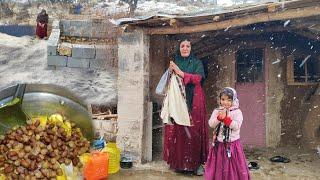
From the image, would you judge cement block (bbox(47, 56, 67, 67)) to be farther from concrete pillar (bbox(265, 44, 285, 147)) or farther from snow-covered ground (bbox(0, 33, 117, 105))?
concrete pillar (bbox(265, 44, 285, 147))

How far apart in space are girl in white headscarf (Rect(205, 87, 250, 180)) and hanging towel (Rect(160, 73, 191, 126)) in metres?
1.36

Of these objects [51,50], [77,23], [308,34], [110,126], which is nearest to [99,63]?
[51,50]

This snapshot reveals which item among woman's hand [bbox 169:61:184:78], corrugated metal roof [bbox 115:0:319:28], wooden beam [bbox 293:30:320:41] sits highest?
corrugated metal roof [bbox 115:0:319:28]

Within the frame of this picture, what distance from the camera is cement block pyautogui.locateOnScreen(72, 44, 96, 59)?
36.8ft

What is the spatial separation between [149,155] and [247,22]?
309 centimetres

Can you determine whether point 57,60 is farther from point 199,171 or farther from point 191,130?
point 199,171

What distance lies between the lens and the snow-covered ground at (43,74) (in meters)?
10.3

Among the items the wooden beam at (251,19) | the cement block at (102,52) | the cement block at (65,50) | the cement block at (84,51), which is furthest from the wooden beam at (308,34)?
the cement block at (65,50)

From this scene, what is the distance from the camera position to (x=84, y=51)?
Answer: 1127 cm

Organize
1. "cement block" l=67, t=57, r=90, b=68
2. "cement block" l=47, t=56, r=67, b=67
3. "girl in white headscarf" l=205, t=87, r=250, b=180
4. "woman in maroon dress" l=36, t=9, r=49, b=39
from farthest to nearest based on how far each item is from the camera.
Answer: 1. "woman in maroon dress" l=36, t=9, r=49, b=39
2. "cement block" l=47, t=56, r=67, b=67
3. "cement block" l=67, t=57, r=90, b=68
4. "girl in white headscarf" l=205, t=87, r=250, b=180

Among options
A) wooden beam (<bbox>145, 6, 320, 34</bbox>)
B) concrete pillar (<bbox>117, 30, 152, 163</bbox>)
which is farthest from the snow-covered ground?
wooden beam (<bbox>145, 6, 320, 34</bbox>)

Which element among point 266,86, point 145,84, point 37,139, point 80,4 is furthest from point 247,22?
point 80,4

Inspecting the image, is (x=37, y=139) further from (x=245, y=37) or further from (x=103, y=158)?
(x=245, y=37)

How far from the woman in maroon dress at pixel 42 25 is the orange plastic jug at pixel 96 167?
9.42 m
